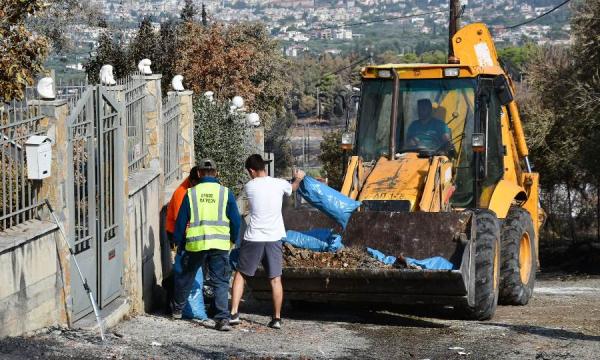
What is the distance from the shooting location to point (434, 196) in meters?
12.4

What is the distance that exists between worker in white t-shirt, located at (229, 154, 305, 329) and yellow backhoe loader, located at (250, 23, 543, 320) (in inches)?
15.2

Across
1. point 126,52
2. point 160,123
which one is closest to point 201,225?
point 160,123

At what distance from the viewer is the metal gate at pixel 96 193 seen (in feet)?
33.5

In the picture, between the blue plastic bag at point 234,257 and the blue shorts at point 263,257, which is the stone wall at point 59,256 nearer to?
the blue plastic bag at point 234,257

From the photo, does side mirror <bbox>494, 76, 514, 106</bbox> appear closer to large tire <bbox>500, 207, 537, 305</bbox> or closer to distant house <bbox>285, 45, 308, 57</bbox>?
large tire <bbox>500, 207, 537, 305</bbox>

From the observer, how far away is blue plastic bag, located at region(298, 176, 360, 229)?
1179 centimetres

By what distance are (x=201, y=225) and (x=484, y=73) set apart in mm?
4191

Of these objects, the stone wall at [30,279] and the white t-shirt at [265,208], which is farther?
the white t-shirt at [265,208]

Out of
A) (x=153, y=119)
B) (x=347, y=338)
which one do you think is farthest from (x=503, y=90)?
(x=347, y=338)

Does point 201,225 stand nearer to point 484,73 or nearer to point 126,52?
point 484,73

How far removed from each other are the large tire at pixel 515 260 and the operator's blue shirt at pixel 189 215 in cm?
342

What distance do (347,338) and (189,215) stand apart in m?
1.94

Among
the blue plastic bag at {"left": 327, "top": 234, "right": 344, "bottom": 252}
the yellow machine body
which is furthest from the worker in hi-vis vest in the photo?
the yellow machine body

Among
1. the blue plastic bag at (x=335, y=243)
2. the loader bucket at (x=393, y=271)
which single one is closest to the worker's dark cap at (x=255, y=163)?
the loader bucket at (x=393, y=271)
